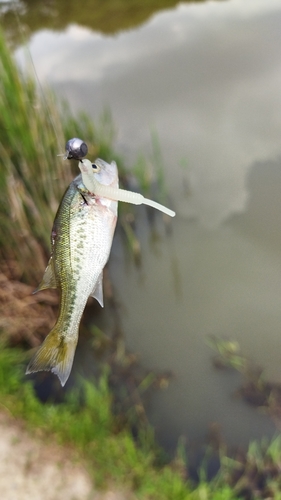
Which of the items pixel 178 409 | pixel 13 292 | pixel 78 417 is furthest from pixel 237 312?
pixel 13 292

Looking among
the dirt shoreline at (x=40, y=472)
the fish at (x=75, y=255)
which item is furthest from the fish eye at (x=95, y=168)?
the dirt shoreline at (x=40, y=472)

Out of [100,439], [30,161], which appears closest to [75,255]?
[30,161]

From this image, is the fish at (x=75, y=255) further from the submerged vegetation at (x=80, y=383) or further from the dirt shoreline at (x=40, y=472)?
the dirt shoreline at (x=40, y=472)

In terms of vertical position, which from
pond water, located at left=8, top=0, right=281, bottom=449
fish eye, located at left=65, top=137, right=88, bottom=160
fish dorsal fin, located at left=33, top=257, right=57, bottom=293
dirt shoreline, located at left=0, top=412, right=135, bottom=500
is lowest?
dirt shoreline, located at left=0, top=412, right=135, bottom=500

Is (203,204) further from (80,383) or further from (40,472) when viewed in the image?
(40,472)

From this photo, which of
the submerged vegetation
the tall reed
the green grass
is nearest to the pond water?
the submerged vegetation

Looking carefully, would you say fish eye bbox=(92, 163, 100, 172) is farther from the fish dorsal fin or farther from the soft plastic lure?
the fish dorsal fin
